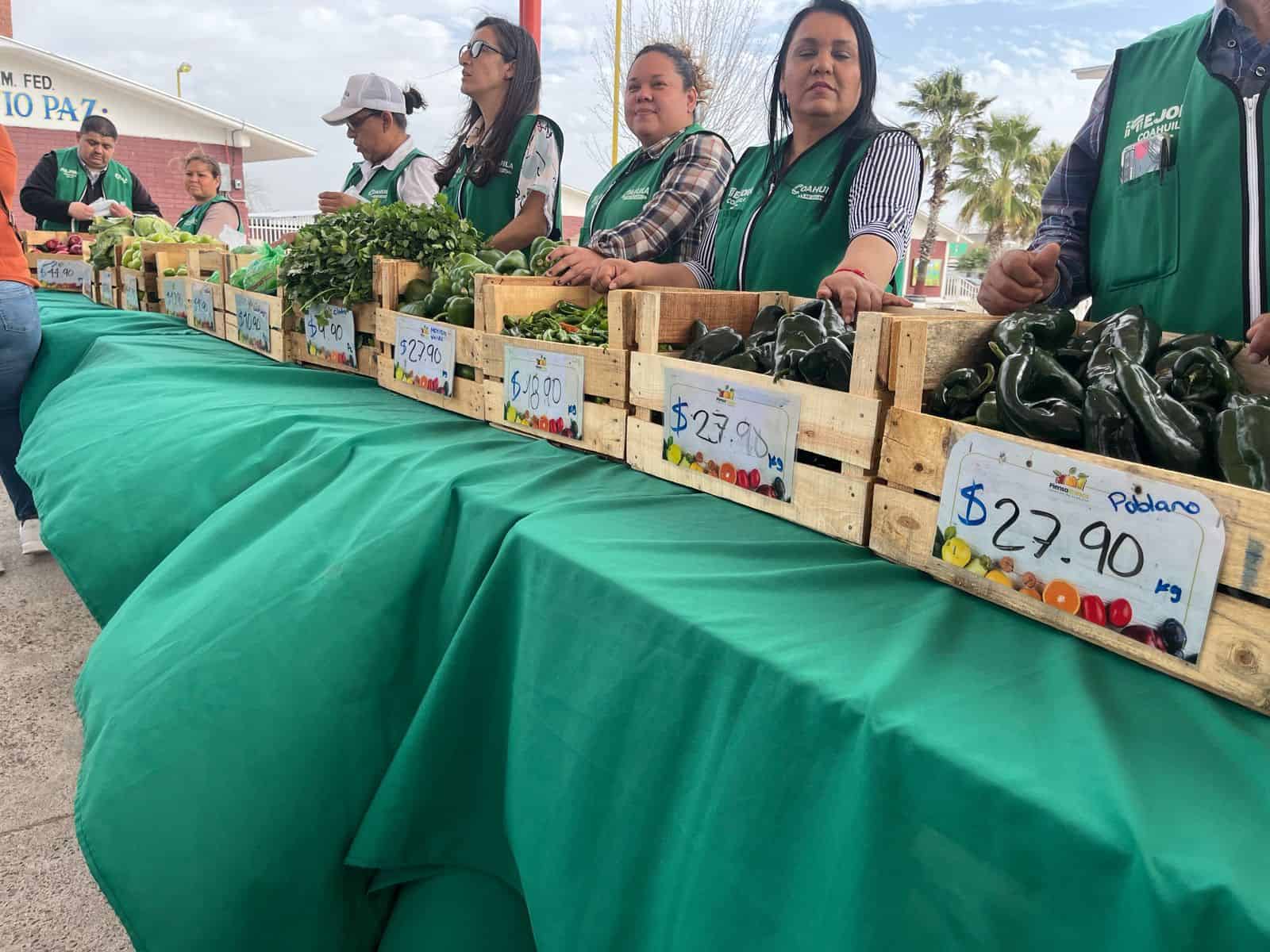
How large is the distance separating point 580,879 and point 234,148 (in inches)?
759

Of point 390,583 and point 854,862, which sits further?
point 390,583

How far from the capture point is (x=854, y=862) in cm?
75

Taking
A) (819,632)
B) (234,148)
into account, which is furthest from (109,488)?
(234,148)

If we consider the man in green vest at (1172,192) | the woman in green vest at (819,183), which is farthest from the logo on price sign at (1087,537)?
the woman in green vest at (819,183)

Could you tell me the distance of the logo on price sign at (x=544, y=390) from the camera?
A: 1697 mm

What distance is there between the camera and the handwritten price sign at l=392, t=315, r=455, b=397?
2.07 meters

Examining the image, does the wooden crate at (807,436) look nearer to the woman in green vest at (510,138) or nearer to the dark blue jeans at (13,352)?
the woman in green vest at (510,138)

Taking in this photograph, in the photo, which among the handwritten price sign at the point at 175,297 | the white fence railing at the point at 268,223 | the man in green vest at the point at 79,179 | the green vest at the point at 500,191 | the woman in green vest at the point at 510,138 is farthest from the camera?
the white fence railing at the point at 268,223

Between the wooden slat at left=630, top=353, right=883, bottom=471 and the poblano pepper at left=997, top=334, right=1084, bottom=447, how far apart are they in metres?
0.17

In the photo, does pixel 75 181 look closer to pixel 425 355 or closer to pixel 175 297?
pixel 175 297

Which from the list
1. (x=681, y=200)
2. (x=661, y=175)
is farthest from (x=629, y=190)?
(x=681, y=200)

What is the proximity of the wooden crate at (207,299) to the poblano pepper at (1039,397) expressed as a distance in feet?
10.1

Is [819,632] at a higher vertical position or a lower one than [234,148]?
lower

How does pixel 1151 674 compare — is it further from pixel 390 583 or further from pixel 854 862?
pixel 390 583
